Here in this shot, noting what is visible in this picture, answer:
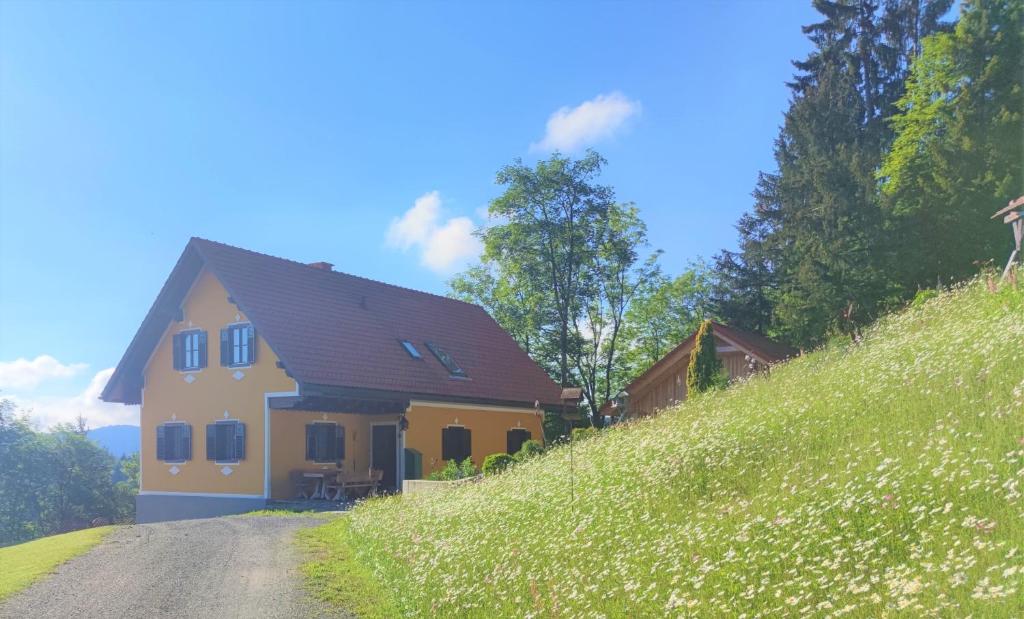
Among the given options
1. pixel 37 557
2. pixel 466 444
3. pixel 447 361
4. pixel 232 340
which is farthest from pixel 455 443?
pixel 37 557

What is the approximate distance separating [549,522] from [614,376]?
36000mm

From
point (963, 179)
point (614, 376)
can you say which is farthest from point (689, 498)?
point (614, 376)

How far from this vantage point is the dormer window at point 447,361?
26875mm

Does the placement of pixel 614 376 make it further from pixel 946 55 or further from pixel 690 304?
pixel 946 55

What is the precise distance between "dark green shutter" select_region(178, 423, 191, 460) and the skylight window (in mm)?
6938

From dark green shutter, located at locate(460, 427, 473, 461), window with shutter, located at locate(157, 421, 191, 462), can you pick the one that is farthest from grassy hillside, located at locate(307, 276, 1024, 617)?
window with shutter, located at locate(157, 421, 191, 462)

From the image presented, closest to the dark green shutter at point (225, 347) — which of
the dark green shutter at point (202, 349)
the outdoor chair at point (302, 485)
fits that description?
the dark green shutter at point (202, 349)

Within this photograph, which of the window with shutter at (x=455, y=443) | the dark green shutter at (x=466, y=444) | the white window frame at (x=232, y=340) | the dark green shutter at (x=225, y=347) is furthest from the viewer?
the dark green shutter at (x=466, y=444)

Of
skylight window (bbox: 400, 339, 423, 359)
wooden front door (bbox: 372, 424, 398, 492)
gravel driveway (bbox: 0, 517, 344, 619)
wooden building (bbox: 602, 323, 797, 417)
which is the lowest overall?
gravel driveway (bbox: 0, 517, 344, 619)

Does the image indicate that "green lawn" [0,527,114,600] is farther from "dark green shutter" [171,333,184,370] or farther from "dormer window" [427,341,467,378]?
"dormer window" [427,341,467,378]

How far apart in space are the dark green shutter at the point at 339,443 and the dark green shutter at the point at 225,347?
366 cm

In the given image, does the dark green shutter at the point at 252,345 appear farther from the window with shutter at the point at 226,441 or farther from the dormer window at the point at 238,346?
the window with shutter at the point at 226,441

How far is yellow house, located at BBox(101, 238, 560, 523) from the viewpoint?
2253 centimetres

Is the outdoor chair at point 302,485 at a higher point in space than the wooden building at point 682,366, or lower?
lower
